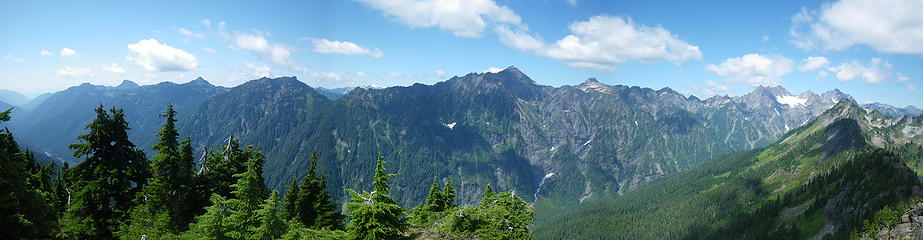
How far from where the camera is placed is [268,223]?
83.9 feet

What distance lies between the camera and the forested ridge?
76.3 feet

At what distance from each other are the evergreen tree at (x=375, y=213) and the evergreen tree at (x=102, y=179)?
2279cm

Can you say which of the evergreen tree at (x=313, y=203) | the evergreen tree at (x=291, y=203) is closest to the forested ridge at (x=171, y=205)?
the evergreen tree at (x=291, y=203)

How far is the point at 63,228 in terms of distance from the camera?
32.2m

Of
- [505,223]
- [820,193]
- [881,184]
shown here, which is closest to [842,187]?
[820,193]

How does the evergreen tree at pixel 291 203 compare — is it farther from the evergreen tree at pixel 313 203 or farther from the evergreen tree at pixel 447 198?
the evergreen tree at pixel 447 198

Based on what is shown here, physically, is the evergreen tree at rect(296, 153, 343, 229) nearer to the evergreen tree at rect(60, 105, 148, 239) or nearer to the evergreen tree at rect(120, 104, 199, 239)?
the evergreen tree at rect(120, 104, 199, 239)

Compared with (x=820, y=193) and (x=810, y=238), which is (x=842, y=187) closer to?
(x=820, y=193)

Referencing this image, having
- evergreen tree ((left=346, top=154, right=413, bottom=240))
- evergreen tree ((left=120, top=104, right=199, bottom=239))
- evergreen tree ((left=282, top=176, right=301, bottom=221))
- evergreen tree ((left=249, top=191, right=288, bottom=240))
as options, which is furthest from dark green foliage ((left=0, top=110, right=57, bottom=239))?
evergreen tree ((left=282, top=176, right=301, bottom=221))

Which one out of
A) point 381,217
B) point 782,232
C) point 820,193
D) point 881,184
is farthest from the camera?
point 820,193

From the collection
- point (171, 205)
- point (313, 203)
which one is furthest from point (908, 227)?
point (171, 205)

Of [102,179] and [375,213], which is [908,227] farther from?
[102,179]

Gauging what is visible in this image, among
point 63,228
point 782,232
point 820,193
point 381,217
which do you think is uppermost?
point 381,217

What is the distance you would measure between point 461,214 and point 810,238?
17341 cm
